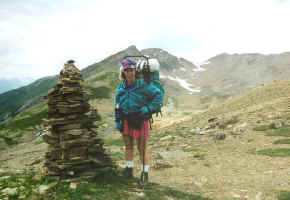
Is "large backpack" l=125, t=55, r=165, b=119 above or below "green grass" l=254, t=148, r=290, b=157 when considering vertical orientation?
above

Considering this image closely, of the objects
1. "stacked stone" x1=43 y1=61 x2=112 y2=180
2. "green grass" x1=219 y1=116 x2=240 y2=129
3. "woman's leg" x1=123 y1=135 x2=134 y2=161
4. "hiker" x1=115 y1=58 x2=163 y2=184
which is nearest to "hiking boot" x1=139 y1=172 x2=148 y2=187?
"hiker" x1=115 y1=58 x2=163 y2=184

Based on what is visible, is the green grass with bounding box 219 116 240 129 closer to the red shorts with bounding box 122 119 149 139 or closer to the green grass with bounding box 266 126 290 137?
the green grass with bounding box 266 126 290 137

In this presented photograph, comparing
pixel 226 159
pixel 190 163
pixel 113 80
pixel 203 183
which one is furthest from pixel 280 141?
pixel 113 80

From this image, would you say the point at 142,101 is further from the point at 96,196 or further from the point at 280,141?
the point at 280,141

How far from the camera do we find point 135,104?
859 cm

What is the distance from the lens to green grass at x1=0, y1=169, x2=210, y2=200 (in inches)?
261

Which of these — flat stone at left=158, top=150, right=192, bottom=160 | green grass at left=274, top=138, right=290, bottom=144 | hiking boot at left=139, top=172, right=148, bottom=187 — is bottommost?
hiking boot at left=139, top=172, right=148, bottom=187

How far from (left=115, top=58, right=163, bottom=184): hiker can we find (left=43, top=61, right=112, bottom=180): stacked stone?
1.11m

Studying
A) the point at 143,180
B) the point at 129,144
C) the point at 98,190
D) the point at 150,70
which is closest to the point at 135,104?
the point at 150,70

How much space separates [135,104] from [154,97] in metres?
0.68

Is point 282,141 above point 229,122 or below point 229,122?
below

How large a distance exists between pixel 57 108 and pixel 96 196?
10.5 feet

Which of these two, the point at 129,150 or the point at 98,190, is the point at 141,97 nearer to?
the point at 129,150

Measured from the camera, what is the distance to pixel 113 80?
125562 millimetres
